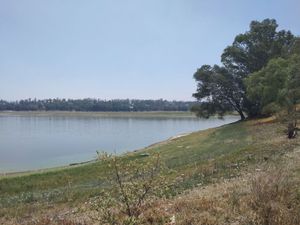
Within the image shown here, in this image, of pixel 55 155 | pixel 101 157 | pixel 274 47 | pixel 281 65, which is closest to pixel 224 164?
pixel 101 157

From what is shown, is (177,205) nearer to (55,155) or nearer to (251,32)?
(55,155)

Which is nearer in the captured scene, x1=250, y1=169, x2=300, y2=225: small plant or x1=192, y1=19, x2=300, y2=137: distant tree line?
x1=250, y1=169, x2=300, y2=225: small plant

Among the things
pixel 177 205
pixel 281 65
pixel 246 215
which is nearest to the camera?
pixel 246 215

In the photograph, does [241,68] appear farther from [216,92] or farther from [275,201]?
[275,201]

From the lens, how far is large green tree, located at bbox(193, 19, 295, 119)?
52156 millimetres

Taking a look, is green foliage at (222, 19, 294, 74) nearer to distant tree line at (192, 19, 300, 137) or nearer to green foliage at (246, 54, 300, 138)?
distant tree line at (192, 19, 300, 137)

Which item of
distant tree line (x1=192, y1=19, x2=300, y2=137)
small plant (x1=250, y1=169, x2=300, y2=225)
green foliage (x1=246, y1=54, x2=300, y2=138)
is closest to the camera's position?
small plant (x1=250, y1=169, x2=300, y2=225)

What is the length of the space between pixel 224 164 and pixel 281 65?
949 inches

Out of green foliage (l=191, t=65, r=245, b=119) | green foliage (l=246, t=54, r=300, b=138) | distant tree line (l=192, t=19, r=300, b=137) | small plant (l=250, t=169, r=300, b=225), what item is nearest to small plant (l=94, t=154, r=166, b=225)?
small plant (l=250, t=169, r=300, b=225)

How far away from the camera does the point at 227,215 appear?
7.47 m

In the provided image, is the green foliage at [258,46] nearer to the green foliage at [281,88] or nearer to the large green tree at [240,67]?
the large green tree at [240,67]

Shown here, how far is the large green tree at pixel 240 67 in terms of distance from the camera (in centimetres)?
5216

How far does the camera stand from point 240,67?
5381 cm

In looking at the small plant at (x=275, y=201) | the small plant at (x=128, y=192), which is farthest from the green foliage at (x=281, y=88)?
the small plant at (x=128, y=192)
